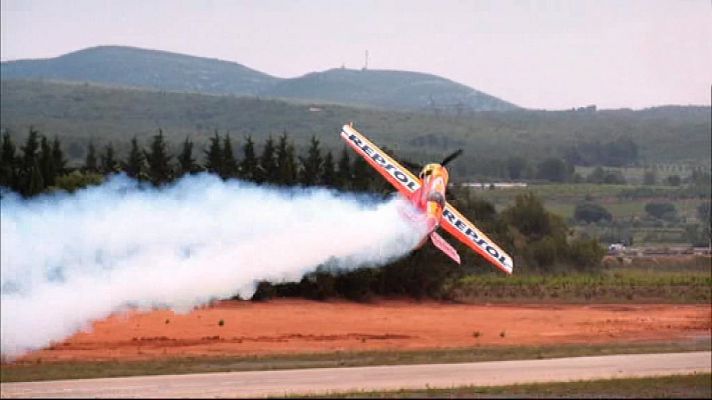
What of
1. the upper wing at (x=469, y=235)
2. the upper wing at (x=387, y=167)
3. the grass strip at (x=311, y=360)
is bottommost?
the grass strip at (x=311, y=360)

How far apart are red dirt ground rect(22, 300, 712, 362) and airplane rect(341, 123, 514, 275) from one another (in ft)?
16.5

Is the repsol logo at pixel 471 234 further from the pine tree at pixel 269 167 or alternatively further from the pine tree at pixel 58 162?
the pine tree at pixel 58 162

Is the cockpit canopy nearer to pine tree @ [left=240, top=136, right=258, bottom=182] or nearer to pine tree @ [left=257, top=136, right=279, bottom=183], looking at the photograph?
pine tree @ [left=240, top=136, right=258, bottom=182]

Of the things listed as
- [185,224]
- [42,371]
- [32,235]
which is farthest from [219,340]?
[32,235]

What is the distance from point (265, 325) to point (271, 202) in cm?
1153

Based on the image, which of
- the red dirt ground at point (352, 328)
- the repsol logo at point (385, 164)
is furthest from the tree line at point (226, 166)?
the repsol logo at point (385, 164)

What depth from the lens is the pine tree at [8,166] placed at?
235ft

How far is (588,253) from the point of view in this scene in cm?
12044

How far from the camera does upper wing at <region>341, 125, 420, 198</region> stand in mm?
62628

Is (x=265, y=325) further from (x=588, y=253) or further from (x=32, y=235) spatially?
(x=588, y=253)

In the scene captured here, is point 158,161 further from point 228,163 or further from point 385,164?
point 385,164

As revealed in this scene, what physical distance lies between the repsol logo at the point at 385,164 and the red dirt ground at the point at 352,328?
7534mm

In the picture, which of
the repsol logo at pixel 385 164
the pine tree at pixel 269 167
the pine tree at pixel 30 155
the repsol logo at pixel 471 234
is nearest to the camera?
the repsol logo at pixel 471 234

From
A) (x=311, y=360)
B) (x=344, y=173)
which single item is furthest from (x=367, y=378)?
(x=344, y=173)
